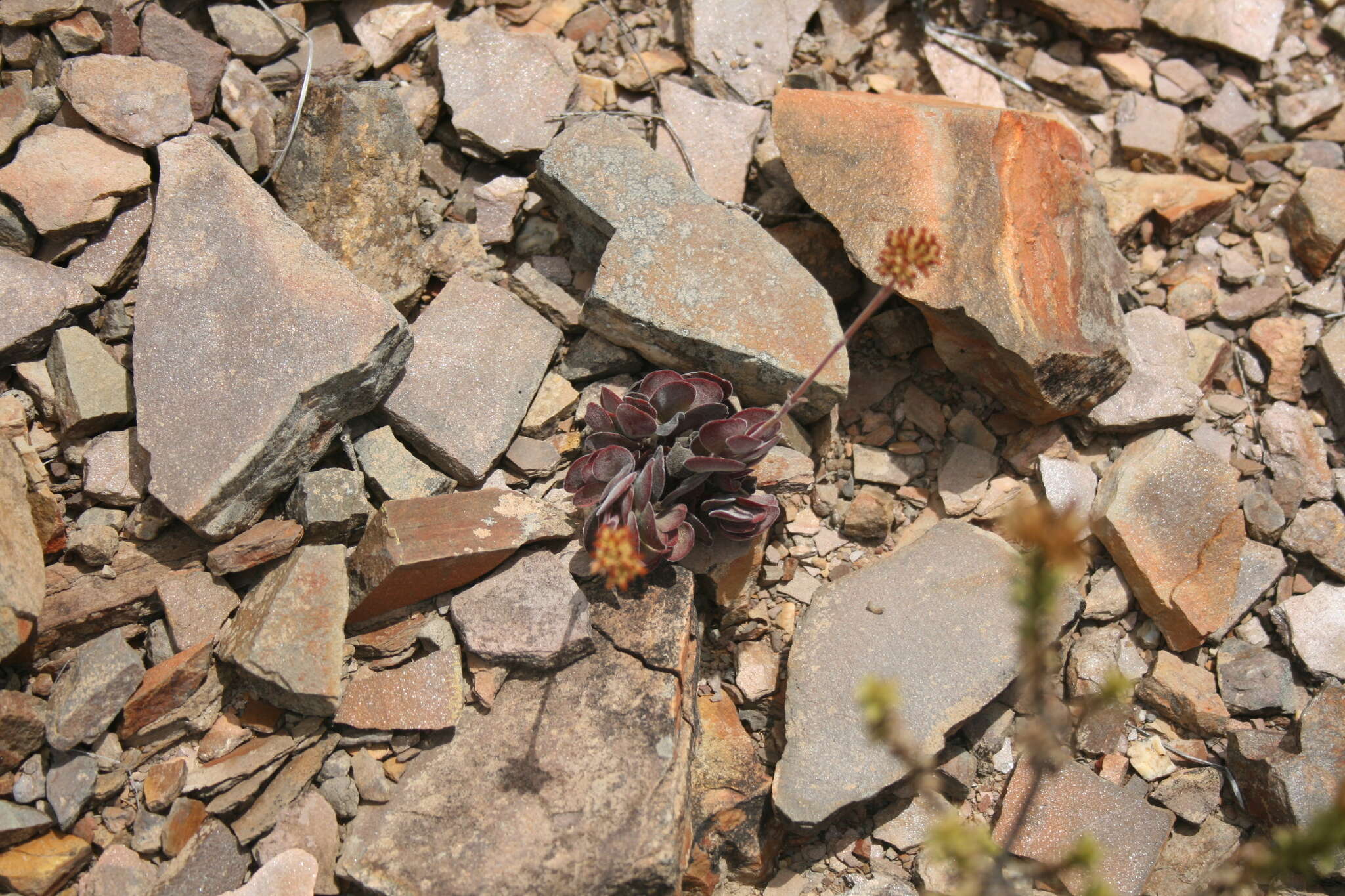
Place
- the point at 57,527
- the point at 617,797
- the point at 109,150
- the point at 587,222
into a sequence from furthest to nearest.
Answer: the point at 587,222 < the point at 109,150 < the point at 57,527 < the point at 617,797

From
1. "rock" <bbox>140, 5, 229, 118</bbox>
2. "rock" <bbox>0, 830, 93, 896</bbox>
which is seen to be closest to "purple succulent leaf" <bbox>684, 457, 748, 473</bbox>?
"rock" <bbox>0, 830, 93, 896</bbox>

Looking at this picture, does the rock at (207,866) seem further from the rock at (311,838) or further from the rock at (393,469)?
the rock at (393,469)

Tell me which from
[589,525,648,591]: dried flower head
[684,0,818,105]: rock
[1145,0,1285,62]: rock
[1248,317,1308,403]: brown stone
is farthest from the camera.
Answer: [1145,0,1285,62]: rock

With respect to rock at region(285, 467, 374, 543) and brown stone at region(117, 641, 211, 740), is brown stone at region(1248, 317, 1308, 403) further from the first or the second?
brown stone at region(117, 641, 211, 740)

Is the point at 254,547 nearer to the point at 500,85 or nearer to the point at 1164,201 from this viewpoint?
the point at 500,85

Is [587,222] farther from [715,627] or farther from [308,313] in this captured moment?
[715,627]

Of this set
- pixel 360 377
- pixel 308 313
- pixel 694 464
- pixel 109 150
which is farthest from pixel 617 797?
pixel 109 150

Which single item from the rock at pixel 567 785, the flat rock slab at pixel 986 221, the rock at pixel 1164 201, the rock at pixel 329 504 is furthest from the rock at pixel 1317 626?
the rock at pixel 329 504

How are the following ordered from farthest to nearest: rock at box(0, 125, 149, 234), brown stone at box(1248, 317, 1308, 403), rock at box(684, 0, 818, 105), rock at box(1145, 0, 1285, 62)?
rock at box(1145, 0, 1285, 62) → rock at box(684, 0, 818, 105) → brown stone at box(1248, 317, 1308, 403) → rock at box(0, 125, 149, 234)
